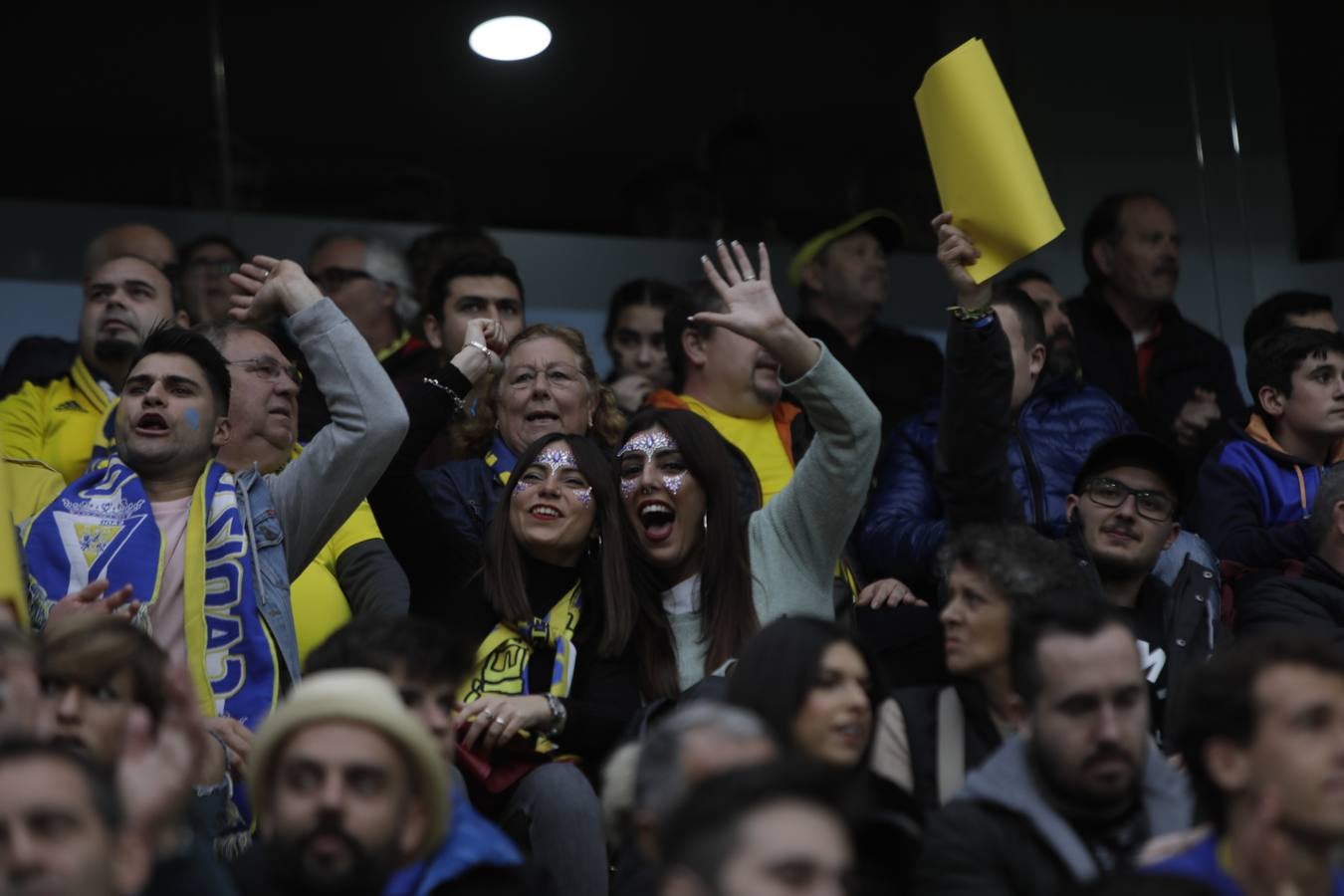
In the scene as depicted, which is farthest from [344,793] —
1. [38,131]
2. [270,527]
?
[38,131]

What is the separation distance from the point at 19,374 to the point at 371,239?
1.37 meters

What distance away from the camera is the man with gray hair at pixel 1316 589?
240 inches

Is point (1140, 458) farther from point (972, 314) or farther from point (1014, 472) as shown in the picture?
point (972, 314)

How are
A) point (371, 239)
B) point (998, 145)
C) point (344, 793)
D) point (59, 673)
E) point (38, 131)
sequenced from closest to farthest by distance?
point (344, 793), point (59, 673), point (998, 145), point (371, 239), point (38, 131)

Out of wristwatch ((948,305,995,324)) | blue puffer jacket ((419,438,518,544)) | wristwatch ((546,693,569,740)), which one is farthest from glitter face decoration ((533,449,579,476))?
wristwatch ((948,305,995,324))

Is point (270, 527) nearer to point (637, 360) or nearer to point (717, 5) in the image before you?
point (637, 360)

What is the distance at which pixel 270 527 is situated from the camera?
18.2ft

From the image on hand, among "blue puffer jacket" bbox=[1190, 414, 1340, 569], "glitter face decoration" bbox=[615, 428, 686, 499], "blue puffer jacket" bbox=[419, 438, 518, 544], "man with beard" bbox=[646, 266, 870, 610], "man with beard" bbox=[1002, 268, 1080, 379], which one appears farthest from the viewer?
"man with beard" bbox=[1002, 268, 1080, 379]

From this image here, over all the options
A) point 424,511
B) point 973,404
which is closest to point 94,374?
point 424,511

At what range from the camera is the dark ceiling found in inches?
356

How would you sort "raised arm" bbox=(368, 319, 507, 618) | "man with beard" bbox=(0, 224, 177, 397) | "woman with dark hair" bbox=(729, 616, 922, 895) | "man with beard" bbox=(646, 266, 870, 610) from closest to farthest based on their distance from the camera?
1. "woman with dark hair" bbox=(729, 616, 922, 895)
2. "raised arm" bbox=(368, 319, 507, 618)
3. "man with beard" bbox=(646, 266, 870, 610)
4. "man with beard" bbox=(0, 224, 177, 397)

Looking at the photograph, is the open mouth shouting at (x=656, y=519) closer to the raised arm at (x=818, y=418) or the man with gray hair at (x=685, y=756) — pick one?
the raised arm at (x=818, y=418)

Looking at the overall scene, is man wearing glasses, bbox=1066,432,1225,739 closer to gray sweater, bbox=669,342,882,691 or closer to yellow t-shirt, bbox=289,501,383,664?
gray sweater, bbox=669,342,882,691

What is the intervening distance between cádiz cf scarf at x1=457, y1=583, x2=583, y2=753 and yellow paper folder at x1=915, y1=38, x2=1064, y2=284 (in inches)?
57.6
